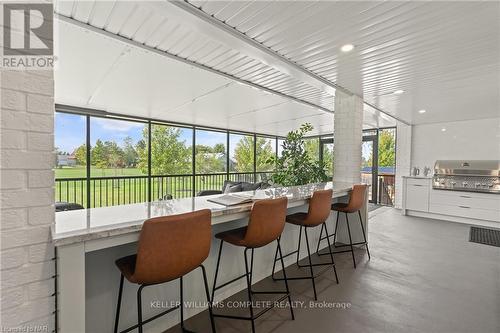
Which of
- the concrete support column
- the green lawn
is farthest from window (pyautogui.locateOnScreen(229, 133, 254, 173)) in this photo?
the concrete support column

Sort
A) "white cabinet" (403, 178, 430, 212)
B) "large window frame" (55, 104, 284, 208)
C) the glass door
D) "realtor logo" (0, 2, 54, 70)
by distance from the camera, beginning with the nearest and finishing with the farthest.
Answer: "realtor logo" (0, 2, 54, 70) < "large window frame" (55, 104, 284, 208) < "white cabinet" (403, 178, 430, 212) < the glass door

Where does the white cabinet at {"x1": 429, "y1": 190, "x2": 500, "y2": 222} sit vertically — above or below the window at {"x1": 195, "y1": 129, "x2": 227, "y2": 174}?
below

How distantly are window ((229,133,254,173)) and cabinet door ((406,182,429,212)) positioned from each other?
4.76 m

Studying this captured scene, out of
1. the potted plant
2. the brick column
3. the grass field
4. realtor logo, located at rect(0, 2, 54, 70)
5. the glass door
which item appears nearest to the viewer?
realtor logo, located at rect(0, 2, 54, 70)

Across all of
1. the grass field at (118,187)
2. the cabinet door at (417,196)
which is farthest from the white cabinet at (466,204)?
the grass field at (118,187)

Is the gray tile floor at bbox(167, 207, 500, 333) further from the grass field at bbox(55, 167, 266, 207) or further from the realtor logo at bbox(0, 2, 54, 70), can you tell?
the grass field at bbox(55, 167, 266, 207)

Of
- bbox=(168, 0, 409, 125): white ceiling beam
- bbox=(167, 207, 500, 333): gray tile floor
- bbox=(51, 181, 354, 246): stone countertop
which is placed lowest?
Answer: bbox=(167, 207, 500, 333): gray tile floor

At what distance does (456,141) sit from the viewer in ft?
19.4

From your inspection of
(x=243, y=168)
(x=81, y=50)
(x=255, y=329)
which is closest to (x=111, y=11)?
(x=81, y=50)

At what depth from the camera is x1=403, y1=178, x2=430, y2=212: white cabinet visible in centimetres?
577

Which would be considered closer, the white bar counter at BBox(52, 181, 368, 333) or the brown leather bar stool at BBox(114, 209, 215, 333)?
the white bar counter at BBox(52, 181, 368, 333)

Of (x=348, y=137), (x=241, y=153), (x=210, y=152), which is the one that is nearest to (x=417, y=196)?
(x=348, y=137)

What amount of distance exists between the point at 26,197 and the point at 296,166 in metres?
3.44

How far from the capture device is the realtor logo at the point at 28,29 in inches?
42.0
